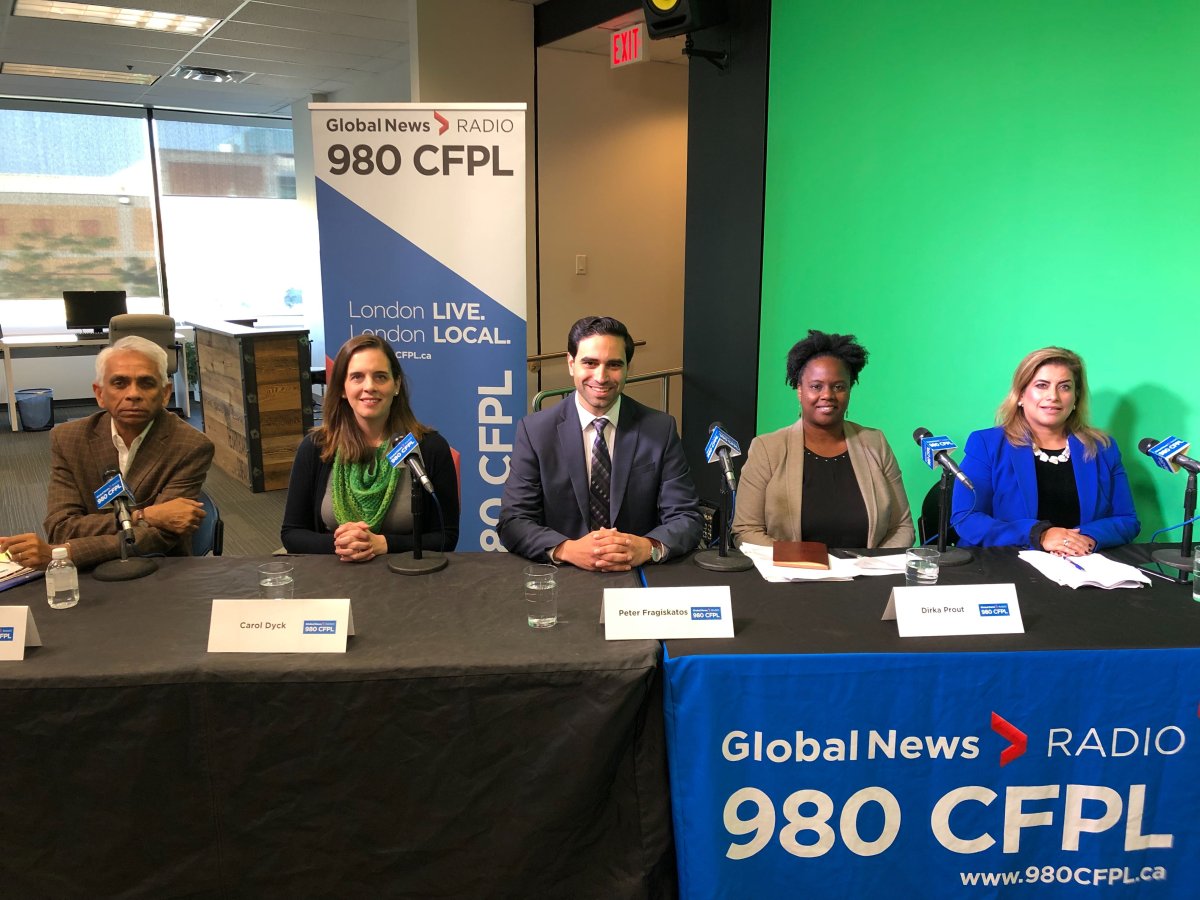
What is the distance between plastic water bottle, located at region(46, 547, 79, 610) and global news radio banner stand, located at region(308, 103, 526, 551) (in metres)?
1.54


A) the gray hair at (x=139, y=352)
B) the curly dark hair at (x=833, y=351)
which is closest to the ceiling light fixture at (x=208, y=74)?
the gray hair at (x=139, y=352)

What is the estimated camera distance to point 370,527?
7.64 ft

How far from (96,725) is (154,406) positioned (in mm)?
1100

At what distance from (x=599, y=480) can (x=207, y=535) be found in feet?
4.00

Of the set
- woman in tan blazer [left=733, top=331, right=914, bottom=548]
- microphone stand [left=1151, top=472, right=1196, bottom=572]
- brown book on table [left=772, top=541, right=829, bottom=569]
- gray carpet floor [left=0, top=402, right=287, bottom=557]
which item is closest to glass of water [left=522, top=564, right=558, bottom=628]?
brown book on table [left=772, top=541, right=829, bottom=569]

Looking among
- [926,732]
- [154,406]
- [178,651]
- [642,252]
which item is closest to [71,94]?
[642,252]

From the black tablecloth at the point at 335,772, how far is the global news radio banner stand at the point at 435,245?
70.7 inches

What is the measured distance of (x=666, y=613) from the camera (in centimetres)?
166

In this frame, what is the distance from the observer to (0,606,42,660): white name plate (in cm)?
156

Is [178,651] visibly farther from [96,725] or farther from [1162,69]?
[1162,69]

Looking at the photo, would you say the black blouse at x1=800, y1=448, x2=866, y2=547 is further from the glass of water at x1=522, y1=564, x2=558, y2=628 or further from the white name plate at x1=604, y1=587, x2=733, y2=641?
the glass of water at x1=522, y1=564, x2=558, y2=628

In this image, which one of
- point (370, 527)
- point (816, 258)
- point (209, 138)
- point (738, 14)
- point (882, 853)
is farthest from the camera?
point (209, 138)

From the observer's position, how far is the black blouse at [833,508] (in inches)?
97.8

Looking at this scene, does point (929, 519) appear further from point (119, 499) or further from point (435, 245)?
point (119, 499)
